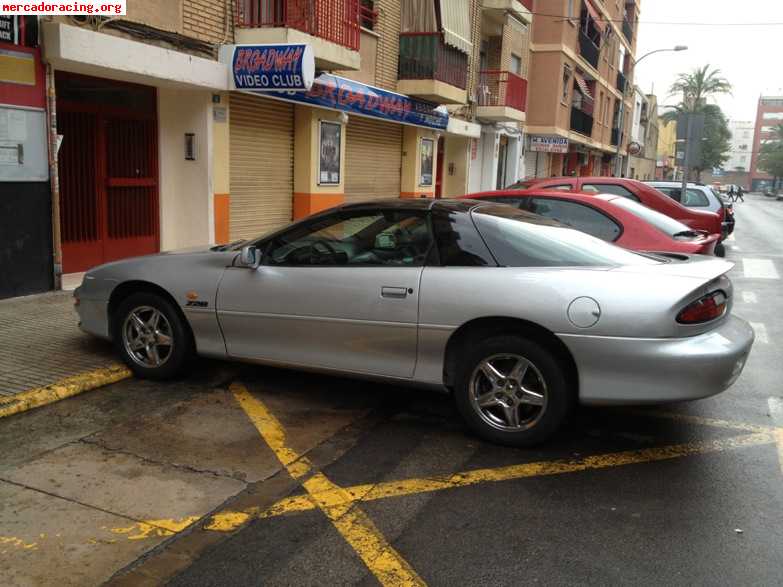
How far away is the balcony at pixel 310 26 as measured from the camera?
35.6 feet

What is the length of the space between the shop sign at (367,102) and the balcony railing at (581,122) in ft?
45.1

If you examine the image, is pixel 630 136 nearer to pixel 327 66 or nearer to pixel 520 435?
pixel 327 66

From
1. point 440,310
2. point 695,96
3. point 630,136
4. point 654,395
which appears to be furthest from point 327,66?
point 695,96

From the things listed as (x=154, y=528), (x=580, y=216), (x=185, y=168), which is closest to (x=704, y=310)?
(x=154, y=528)

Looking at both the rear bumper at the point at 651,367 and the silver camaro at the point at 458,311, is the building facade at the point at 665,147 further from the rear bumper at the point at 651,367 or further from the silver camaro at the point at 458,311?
the rear bumper at the point at 651,367

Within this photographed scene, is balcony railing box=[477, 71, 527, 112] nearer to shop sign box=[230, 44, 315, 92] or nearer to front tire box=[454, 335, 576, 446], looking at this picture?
shop sign box=[230, 44, 315, 92]

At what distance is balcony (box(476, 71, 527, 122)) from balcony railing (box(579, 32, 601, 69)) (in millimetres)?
9760

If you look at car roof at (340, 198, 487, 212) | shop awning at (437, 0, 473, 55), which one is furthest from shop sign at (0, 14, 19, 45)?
shop awning at (437, 0, 473, 55)

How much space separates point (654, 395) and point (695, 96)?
76.8 meters

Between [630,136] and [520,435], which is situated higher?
[630,136]

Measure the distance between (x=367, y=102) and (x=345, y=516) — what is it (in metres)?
11.9

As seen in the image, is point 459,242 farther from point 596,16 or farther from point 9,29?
point 596,16

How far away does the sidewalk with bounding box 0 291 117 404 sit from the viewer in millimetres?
5402

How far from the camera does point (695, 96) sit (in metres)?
72.2
